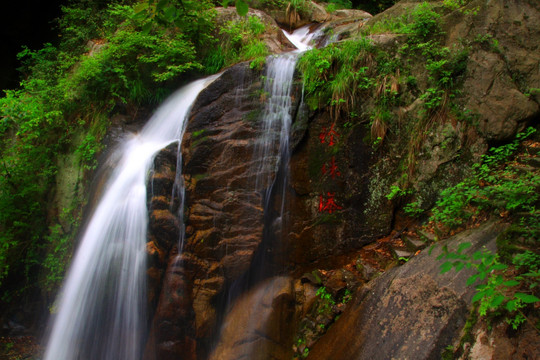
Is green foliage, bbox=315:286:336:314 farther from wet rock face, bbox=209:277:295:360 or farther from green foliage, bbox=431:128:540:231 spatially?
green foliage, bbox=431:128:540:231

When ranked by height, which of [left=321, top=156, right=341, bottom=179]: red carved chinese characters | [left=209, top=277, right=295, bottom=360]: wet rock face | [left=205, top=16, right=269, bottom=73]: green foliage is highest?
[left=205, top=16, right=269, bottom=73]: green foliage

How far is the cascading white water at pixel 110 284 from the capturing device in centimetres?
424

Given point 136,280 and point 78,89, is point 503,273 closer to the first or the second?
point 136,280

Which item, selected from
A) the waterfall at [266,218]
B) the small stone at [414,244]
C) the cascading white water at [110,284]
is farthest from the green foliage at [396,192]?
the cascading white water at [110,284]

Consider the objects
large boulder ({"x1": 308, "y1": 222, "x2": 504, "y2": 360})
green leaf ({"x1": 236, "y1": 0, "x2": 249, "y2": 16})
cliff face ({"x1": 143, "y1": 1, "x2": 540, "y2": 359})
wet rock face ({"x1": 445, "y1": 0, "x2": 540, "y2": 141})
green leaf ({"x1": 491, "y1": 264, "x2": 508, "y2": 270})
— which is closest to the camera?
green leaf ({"x1": 236, "y1": 0, "x2": 249, "y2": 16})

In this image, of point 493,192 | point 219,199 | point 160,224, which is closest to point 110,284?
point 160,224

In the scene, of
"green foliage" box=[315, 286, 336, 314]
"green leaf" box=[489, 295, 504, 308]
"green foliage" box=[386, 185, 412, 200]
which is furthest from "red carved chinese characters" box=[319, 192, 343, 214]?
"green leaf" box=[489, 295, 504, 308]

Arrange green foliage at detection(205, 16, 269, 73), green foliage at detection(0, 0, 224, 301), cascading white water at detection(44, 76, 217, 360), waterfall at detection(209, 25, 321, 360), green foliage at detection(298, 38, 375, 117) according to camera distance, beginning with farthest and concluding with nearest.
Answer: green foliage at detection(205, 16, 269, 73) < green foliage at detection(0, 0, 224, 301) < green foliage at detection(298, 38, 375, 117) < cascading white water at detection(44, 76, 217, 360) < waterfall at detection(209, 25, 321, 360)

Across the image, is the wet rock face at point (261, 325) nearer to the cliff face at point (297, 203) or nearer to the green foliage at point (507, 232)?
the cliff face at point (297, 203)

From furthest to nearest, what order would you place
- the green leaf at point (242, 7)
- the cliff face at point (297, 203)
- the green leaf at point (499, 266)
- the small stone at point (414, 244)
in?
1. the cliff face at point (297, 203)
2. the small stone at point (414, 244)
3. the green leaf at point (499, 266)
4. the green leaf at point (242, 7)

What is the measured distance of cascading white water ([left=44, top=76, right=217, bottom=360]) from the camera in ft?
13.9

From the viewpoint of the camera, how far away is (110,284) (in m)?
4.38

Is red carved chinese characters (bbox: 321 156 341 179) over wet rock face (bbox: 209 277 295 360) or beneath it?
over

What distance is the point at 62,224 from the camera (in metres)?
5.56
